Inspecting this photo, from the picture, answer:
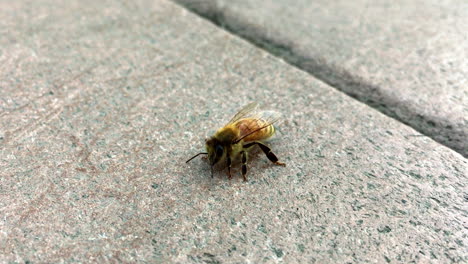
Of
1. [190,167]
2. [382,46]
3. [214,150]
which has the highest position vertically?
[382,46]

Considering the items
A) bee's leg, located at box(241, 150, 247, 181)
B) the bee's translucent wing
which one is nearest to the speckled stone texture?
bee's leg, located at box(241, 150, 247, 181)

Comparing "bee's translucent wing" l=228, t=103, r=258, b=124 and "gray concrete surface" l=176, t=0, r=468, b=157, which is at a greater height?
"gray concrete surface" l=176, t=0, r=468, b=157

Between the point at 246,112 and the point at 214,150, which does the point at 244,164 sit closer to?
the point at 214,150

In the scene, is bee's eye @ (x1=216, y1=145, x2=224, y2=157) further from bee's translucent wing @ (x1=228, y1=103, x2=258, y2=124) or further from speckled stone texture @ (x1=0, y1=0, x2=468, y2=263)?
bee's translucent wing @ (x1=228, y1=103, x2=258, y2=124)


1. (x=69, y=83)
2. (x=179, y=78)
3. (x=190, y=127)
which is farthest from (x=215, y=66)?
(x=69, y=83)

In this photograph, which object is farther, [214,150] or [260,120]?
[260,120]

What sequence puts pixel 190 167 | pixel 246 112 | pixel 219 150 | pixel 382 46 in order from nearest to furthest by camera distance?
pixel 219 150 < pixel 190 167 < pixel 246 112 < pixel 382 46

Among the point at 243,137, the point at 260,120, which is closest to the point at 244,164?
the point at 243,137
